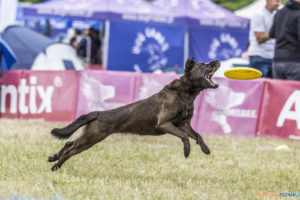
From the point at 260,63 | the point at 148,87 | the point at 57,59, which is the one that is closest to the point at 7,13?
the point at 57,59

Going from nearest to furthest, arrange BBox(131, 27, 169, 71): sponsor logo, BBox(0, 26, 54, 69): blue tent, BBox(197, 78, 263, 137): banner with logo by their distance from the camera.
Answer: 1. BBox(197, 78, 263, 137): banner with logo
2. BBox(0, 26, 54, 69): blue tent
3. BBox(131, 27, 169, 71): sponsor logo

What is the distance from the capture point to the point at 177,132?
491 centimetres

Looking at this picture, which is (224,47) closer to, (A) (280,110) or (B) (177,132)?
(A) (280,110)

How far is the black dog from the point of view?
504 cm

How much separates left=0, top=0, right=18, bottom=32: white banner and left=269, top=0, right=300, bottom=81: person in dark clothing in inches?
290

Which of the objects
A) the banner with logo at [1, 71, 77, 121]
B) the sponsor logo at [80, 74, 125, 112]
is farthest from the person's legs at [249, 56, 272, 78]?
the banner with logo at [1, 71, 77, 121]

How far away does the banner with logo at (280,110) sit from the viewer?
8641mm

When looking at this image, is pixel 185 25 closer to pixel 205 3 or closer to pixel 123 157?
pixel 205 3

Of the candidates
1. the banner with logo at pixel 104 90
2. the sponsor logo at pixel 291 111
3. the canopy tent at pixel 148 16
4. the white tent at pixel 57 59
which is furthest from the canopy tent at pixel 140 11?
the sponsor logo at pixel 291 111

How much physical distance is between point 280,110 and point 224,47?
807 centimetres

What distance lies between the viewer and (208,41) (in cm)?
1602

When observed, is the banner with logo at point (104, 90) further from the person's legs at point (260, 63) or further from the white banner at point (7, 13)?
the white banner at point (7, 13)

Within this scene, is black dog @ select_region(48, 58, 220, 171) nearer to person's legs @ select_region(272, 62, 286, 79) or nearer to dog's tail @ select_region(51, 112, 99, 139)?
dog's tail @ select_region(51, 112, 99, 139)

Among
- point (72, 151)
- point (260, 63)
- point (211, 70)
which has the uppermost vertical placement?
point (211, 70)
